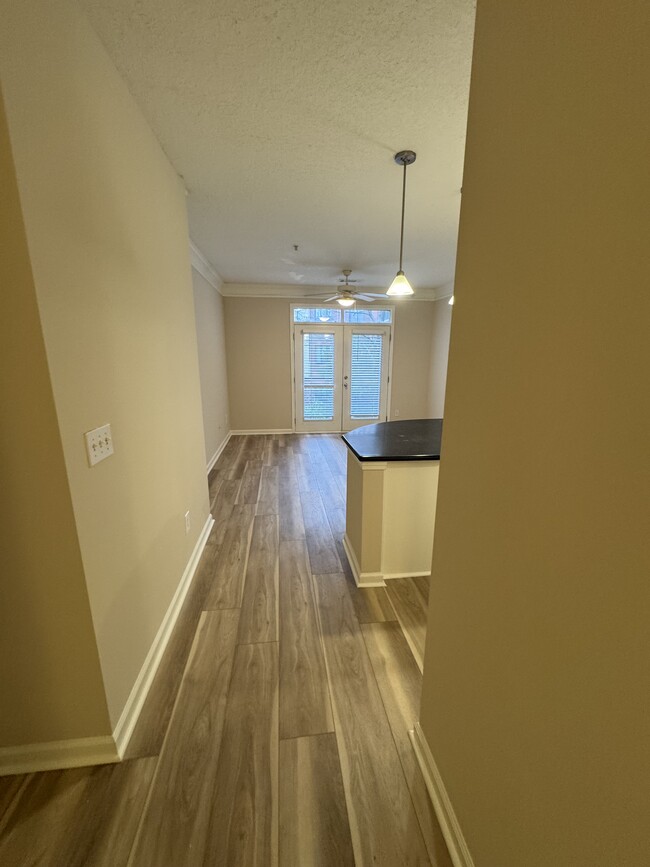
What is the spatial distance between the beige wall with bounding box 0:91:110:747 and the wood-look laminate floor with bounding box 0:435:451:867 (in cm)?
21

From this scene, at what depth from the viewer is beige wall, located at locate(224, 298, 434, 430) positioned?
568 centimetres

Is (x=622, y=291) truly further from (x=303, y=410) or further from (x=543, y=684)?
(x=303, y=410)

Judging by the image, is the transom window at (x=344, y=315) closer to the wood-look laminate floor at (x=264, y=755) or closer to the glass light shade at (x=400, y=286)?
the glass light shade at (x=400, y=286)

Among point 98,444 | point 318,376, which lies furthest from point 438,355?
point 98,444

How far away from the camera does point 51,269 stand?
0.91m

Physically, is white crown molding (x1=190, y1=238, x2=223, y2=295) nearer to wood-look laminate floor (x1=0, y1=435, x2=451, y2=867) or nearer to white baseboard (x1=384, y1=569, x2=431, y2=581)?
wood-look laminate floor (x1=0, y1=435, x2=451, y2=867)

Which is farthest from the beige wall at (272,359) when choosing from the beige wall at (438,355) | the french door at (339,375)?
the french door at (339,375)

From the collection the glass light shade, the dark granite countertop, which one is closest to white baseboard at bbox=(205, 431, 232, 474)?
the dark granite countertop

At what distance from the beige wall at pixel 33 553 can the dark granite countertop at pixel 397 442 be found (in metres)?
1.40

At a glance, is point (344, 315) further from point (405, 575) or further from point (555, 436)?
point (555, 436)

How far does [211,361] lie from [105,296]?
343 cm

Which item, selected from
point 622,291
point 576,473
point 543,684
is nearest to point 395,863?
point 543,684

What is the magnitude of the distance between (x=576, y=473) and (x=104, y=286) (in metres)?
A: 1.51

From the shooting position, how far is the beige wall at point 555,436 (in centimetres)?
44
